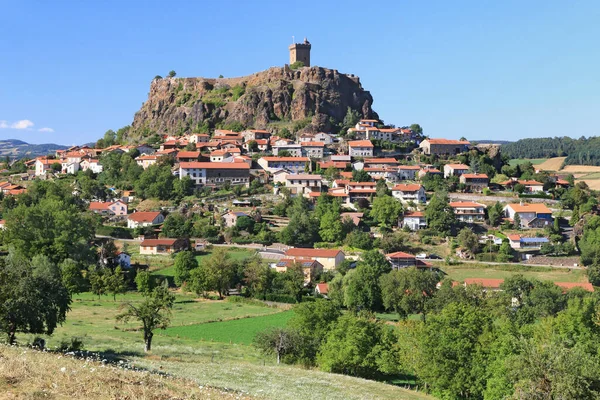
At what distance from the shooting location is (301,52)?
411 ft

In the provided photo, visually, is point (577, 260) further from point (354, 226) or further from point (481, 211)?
point (354, 226)

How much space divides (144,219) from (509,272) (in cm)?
4254

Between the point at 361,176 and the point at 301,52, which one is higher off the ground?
the point at 301,52

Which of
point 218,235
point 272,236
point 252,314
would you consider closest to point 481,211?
point 272,236

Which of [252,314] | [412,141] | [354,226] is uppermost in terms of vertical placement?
[412,141]

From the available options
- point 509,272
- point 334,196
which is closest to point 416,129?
point 334,196

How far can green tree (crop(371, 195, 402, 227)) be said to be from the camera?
7194cm

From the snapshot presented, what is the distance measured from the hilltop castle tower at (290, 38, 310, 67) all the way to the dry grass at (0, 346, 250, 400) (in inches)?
4474

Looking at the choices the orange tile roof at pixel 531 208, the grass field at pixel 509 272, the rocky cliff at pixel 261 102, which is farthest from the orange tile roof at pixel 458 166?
the grass field at pixel 509 272

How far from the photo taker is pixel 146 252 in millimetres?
65375

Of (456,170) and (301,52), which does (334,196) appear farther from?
(301,52)

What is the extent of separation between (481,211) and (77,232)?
4715 centimetres

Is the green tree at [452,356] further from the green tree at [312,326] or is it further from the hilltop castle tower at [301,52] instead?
the hilltop castle tower at [301,52]

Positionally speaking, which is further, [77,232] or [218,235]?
[218,235]
